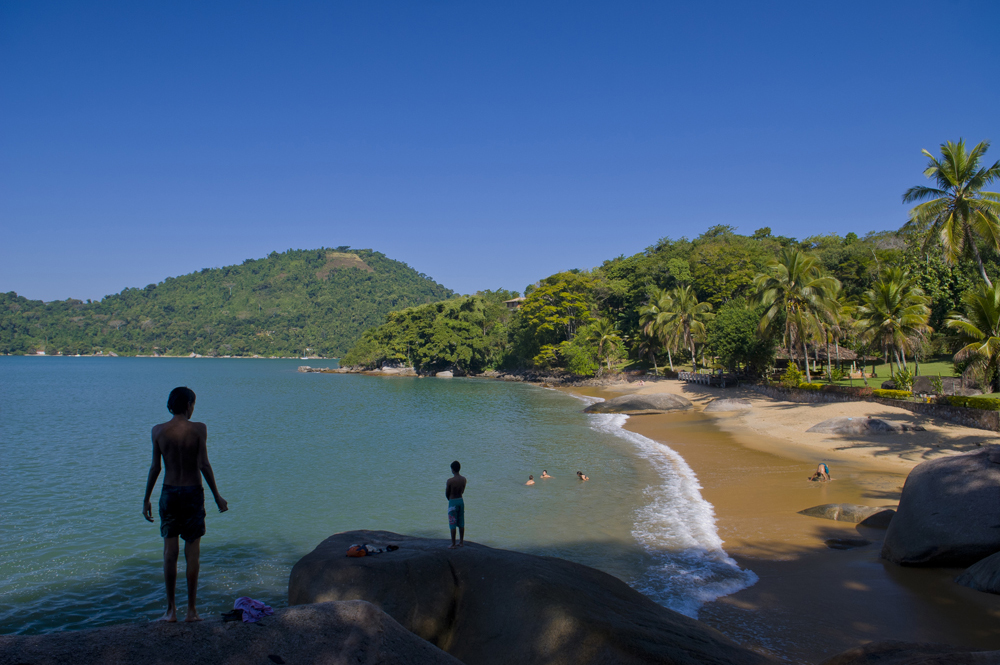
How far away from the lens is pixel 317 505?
650 inches

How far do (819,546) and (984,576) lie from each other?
340 centimetres

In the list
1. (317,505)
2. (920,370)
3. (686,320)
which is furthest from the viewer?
(686,320)

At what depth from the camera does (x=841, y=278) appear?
193 ft

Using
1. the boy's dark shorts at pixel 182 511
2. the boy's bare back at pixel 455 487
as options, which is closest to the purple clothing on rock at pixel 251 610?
the boy's dark shorts at pixel 182 511

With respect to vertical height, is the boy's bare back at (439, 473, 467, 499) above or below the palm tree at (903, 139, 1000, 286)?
below

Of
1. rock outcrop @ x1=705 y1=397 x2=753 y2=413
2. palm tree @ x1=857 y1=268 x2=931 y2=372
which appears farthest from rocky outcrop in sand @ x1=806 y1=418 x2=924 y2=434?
palm tree @ x1=857 y1=268 x2=931 y2=372

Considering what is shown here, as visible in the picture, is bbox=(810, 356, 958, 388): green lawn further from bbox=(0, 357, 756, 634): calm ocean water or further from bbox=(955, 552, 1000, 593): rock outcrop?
bbox=(955, 552, 1000, 593): rock outcrop

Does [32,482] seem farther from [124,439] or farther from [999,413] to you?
[999,413]

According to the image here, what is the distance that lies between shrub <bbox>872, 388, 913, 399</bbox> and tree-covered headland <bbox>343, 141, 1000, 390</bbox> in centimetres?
307

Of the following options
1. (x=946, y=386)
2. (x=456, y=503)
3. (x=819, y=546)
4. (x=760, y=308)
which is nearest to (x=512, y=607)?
(x=456, y=503)

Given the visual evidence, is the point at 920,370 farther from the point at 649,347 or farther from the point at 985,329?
the point at 649,347

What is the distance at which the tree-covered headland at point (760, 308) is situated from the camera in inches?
887

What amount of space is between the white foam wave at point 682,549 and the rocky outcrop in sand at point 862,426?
8640mm

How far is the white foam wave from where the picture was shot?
970 cm
